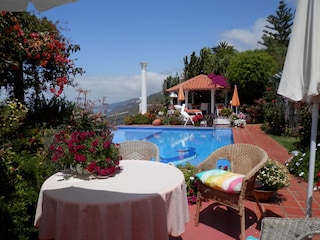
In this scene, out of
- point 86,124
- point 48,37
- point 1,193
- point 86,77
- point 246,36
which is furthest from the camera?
point 246,36

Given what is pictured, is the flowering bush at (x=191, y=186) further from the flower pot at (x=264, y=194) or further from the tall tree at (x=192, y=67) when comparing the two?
the tall tree at (x=192, y=67)

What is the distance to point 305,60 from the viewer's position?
2.21 m

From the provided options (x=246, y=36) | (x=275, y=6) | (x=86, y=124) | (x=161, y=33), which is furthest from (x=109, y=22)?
(x=246, y=36)

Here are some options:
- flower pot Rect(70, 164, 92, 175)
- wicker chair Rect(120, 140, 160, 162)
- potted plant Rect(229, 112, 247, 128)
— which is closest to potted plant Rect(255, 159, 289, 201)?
wicker chair Rect(120, 140, 160, 162)

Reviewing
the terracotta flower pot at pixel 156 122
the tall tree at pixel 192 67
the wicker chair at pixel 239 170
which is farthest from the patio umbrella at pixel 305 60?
the tall tree at pixel 192 67

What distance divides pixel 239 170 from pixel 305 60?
5.64ft

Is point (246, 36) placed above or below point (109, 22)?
above

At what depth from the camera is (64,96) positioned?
6.08 m

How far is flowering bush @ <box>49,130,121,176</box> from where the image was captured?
2.39 metres

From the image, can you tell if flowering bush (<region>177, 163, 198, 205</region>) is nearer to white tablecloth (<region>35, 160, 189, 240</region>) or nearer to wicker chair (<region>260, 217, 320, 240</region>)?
white tablecloth (<region>35, 160, 189, 240</region>)

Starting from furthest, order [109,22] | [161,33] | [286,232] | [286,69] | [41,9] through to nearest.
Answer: [161,33]
[109,22]
[286,69]
[41,9]
[286,232]

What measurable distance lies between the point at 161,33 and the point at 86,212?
14.4m

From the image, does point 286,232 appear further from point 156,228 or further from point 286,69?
point 286,69

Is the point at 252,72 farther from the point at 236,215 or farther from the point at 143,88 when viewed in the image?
the point at 236,215
